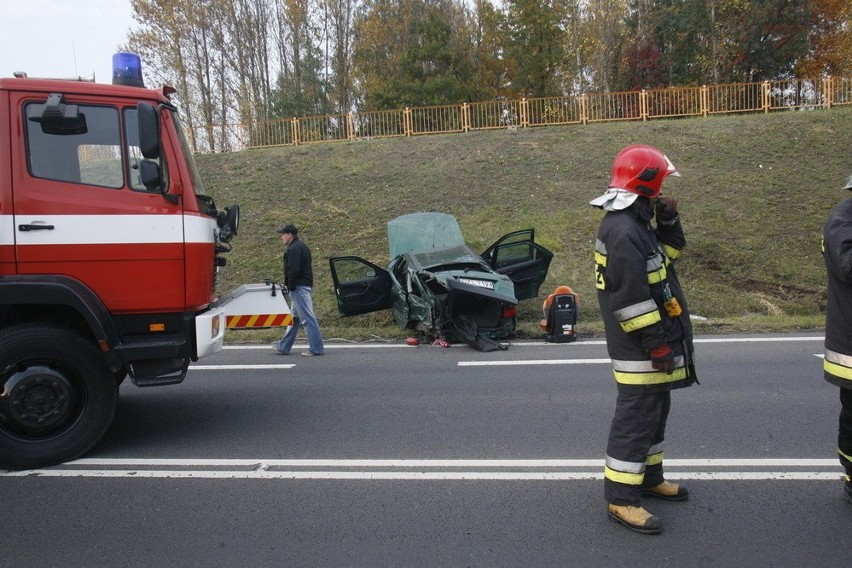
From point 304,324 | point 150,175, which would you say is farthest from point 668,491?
point 304,324

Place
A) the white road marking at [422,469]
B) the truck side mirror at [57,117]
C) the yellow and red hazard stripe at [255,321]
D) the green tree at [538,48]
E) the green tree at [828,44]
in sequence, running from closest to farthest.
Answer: the white road marking at [422,469] < the truck side mirror at [57,117] < the yellow and red hazard stripe at [255,321] < the green tree at [828,44] < the green tree at [538,48]

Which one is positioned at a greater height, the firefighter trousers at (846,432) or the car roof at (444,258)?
the car roof at (444,258)

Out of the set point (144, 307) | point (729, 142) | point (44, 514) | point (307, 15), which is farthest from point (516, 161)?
point (307, 15)

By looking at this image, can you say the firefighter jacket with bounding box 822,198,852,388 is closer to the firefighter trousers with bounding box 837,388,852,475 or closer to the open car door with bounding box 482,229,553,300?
the firefighter trousers with bounding box 837,388,852,475

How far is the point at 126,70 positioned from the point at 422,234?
653 centimetres

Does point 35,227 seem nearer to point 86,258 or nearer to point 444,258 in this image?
point 86,258

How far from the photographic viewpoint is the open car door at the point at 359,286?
35.0ft

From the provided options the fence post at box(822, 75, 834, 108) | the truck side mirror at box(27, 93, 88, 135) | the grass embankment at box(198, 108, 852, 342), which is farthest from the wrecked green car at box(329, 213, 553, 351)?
the fence post at box(822, 75, 834, 108)

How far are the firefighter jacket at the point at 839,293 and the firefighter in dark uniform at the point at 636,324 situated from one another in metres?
0.83

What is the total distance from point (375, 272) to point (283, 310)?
4861mm

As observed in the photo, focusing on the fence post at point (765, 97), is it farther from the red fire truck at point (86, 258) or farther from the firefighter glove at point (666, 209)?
the red fire truck at point (86, 258)

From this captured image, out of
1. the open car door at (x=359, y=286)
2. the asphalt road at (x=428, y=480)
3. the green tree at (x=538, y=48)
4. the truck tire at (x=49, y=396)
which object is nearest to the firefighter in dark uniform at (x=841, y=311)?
the asphalt road at (x=428, y=480)

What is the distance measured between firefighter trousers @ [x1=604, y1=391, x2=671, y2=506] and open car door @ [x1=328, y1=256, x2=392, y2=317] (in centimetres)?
720

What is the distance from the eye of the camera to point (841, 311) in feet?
12.5
